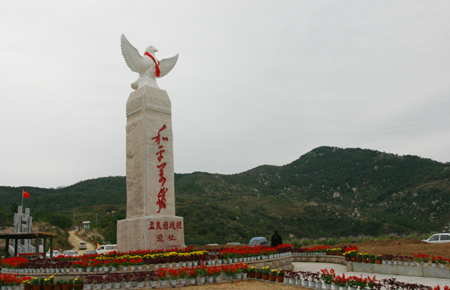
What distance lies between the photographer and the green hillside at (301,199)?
42.6 m

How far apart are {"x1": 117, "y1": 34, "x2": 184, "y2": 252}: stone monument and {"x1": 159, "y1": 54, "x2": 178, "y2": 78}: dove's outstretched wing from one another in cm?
106

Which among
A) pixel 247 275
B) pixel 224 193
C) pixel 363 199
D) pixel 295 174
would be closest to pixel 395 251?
pixel 247 275

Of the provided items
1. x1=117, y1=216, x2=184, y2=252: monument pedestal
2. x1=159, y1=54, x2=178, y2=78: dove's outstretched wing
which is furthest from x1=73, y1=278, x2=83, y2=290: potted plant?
x1=159, y1=54, x2=178, y2=78: dove's outstretched wing

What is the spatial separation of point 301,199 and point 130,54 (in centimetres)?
5537

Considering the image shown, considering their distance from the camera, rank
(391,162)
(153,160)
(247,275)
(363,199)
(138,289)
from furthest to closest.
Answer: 1. (391,162)
2. (363,199)
3. (153,160)
4. (247,275)
5. (138,289)

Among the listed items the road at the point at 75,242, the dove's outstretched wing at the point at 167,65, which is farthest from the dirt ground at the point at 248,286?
the road at the point at 75,242

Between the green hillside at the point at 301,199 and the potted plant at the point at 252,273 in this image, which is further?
the green hillside at the point at 301,199

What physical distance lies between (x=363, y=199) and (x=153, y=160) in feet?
168

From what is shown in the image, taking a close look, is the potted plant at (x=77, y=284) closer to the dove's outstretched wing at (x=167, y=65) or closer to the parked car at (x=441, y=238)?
the dove's outstretched wing at (x=167, y=65)

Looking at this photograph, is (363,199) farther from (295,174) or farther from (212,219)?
(212,219)

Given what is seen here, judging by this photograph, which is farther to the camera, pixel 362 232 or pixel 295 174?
pixel 295 174

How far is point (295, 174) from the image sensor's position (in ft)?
255

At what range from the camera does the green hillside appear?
140 ft

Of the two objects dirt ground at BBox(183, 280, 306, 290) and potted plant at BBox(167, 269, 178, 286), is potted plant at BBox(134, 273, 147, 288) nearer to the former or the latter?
potted plant at BBox(167, 269, 178, 286)
